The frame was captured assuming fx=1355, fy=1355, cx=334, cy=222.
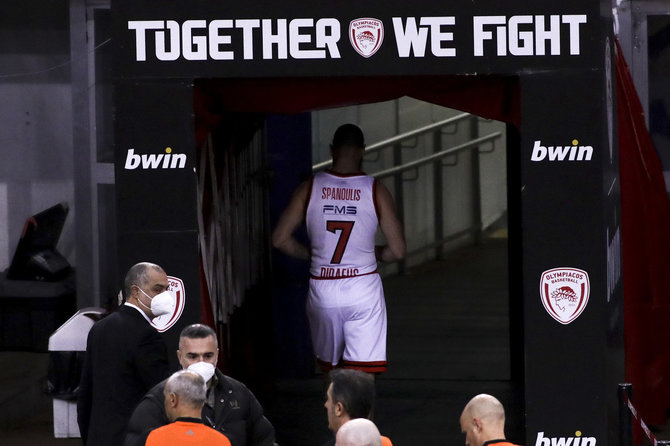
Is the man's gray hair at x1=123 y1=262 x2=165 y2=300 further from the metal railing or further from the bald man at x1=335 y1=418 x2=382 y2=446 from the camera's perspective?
the metal railing

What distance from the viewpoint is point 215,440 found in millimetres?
4910

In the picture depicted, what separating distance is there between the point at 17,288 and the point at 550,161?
15.1 ft

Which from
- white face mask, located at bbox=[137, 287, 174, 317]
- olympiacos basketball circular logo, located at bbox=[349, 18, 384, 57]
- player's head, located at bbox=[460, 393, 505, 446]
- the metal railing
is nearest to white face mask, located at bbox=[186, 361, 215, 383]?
white face mask, located at bbox=[137, 287, 174, 317]

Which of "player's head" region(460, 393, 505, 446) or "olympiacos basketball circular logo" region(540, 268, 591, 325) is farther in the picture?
"olympiacos basketball circular logo" region(540, 268, 591, 325)

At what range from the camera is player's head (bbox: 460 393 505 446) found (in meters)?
4.83

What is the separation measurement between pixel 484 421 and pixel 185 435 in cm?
108

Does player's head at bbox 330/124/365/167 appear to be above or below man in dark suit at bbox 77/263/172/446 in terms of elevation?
above

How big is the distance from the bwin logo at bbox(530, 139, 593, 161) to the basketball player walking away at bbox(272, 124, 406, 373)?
3.47ft

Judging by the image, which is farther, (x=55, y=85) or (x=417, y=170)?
(x=417, y=170)

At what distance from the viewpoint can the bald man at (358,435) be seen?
449 cm

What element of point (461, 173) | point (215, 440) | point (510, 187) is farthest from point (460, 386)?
point (461, 173)

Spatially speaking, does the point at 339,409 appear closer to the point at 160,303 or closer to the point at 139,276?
the point at 160,303

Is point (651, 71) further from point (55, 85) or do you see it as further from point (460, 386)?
point (55, 85)

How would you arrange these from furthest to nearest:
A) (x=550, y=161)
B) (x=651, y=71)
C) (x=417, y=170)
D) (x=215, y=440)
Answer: (x=417, y=170), (x=651, y=71), (x=550, y=161), (x=215, y=440)
